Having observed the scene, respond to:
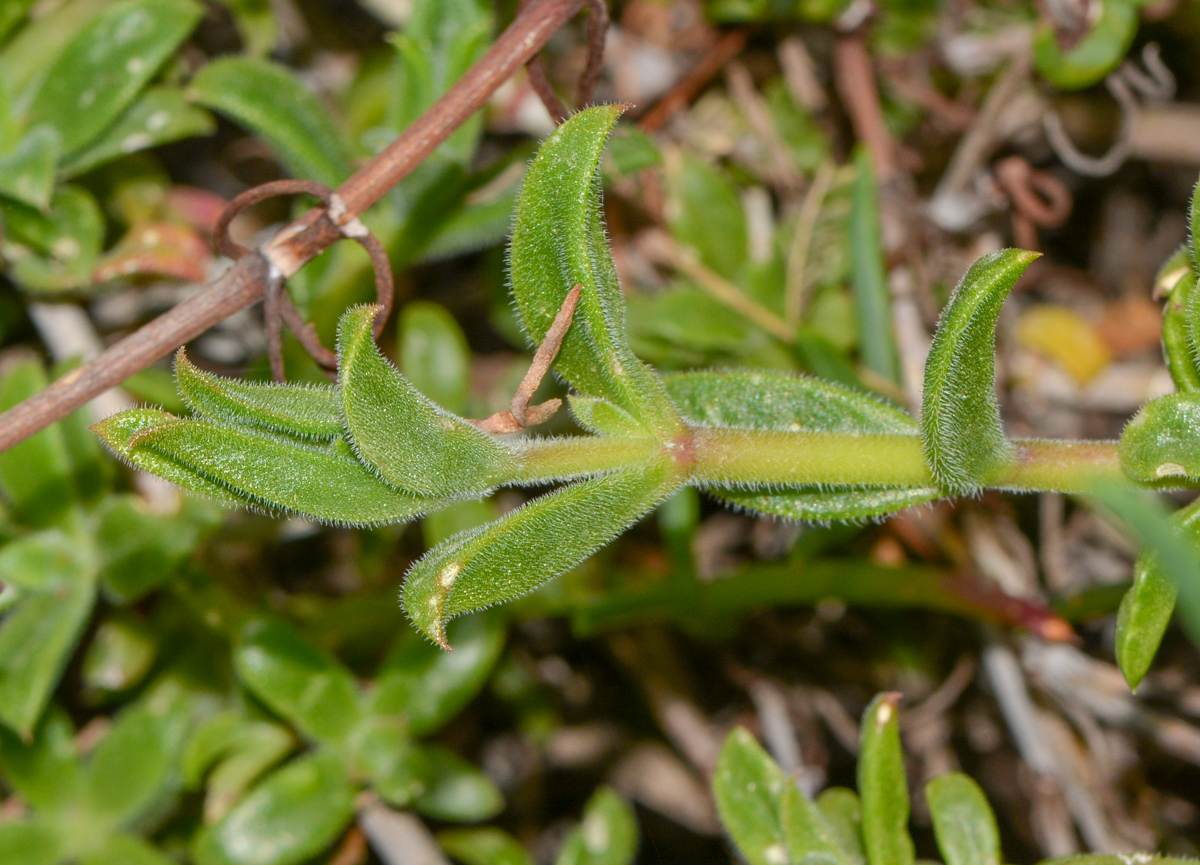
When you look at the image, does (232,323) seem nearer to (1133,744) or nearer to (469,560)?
(469,560)

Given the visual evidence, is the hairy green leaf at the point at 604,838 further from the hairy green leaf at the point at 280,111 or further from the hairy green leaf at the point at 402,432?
the hairy green leaf at the point at 280,111

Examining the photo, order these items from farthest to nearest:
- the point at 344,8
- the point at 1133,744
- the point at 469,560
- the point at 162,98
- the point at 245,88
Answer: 1. the point at 344,8
2. the point at 1133,744
3. the point at 162,98
4. the point at 245,88
5. the point at 469,560

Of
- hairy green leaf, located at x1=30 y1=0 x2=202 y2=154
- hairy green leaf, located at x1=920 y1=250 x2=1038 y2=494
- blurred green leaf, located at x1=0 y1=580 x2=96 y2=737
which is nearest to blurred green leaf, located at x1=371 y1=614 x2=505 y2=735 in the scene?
blurred green leaf, located at x1=0 y1=580 x2=96 y2=737

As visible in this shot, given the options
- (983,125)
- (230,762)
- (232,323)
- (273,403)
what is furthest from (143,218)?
(983,125)

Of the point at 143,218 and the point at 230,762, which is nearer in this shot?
the point at 230,762

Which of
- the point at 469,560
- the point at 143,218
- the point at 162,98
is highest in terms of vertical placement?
the point at 162,98

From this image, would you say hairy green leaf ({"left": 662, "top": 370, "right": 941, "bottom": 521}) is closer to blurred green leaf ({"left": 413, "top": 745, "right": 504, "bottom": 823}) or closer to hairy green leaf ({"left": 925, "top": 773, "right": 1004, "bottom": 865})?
hairy green leaf ({"left": 925, "top": 773, "right": 1004, "bottom": 865})

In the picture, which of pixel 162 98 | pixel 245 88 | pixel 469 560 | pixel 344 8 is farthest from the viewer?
pixel 344 8

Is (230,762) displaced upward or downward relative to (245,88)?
downward

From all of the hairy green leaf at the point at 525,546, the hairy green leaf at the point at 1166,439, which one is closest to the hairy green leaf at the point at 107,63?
the hairy green leaf at the point at 525,546
